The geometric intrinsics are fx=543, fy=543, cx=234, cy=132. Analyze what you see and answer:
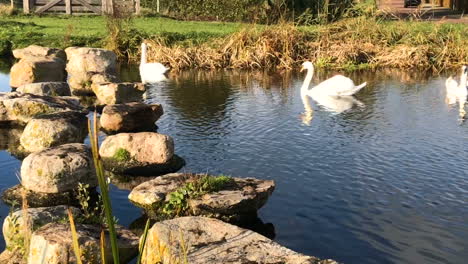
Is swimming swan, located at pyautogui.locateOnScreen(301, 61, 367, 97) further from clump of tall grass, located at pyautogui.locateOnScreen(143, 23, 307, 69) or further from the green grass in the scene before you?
the green grass

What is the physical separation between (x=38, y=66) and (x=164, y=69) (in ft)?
18.5

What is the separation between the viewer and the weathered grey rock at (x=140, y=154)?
1230cm

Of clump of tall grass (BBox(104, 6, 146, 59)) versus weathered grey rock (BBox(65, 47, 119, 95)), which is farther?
clump of tall grass (BBox(104, 6, 146, 59))

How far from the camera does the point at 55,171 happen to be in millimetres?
10594

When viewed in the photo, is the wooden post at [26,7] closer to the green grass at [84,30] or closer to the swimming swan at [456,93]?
the green grass at [84,30]

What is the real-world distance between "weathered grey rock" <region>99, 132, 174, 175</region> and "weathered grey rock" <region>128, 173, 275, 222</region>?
7.02ft

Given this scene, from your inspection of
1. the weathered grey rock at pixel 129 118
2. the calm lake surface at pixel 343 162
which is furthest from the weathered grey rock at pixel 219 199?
the weathered grey rock at pixel 129 118

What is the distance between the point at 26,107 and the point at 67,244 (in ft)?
34.6

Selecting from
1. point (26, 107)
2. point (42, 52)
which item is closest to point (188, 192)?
point (26, 107)

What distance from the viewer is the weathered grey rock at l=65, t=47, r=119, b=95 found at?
22.6 m

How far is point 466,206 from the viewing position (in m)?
10.1

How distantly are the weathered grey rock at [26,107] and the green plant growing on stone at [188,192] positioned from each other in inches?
313

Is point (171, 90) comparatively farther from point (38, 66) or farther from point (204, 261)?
point (204, 261)

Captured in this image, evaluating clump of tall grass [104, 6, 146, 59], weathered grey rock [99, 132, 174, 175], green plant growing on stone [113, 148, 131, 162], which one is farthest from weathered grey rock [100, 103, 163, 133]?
clump of tall grass [104, 6, 146, 59]
